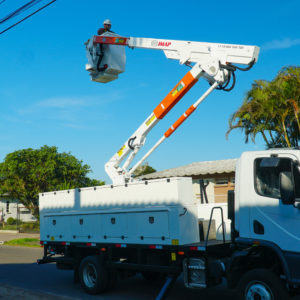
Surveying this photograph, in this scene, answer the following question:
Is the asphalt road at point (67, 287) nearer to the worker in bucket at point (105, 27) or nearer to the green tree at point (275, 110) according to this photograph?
the worker in bucket at point (105, 27)

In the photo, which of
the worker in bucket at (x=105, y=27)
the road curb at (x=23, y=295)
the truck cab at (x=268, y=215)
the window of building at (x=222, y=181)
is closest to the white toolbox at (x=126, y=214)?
the truck cab at (x=268, y=215)

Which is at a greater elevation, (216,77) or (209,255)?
(216,77)

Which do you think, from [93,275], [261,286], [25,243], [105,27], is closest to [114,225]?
[93,275]

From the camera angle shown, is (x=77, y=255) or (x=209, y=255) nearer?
(x=209, y=255)

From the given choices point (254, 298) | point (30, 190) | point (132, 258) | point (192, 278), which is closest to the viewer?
point (254, 298)

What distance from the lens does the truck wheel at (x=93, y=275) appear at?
9172 millimetres

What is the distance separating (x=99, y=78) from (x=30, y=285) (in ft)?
18.2

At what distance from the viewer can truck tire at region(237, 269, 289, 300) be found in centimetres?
609

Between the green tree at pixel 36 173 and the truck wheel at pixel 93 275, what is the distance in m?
27.0

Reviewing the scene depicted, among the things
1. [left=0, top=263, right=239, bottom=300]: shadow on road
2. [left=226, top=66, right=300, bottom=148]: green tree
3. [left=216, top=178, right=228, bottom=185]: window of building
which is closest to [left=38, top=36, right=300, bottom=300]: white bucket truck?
[left=0, top=263, right=239, bottom=300]: shadow on road

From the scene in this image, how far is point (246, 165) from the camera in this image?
684cm

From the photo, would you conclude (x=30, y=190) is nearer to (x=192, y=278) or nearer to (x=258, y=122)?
(x=258, y=122)

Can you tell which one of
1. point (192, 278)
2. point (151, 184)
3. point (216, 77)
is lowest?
point (192, 278)

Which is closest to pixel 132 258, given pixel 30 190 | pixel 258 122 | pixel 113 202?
pixel 113 202
